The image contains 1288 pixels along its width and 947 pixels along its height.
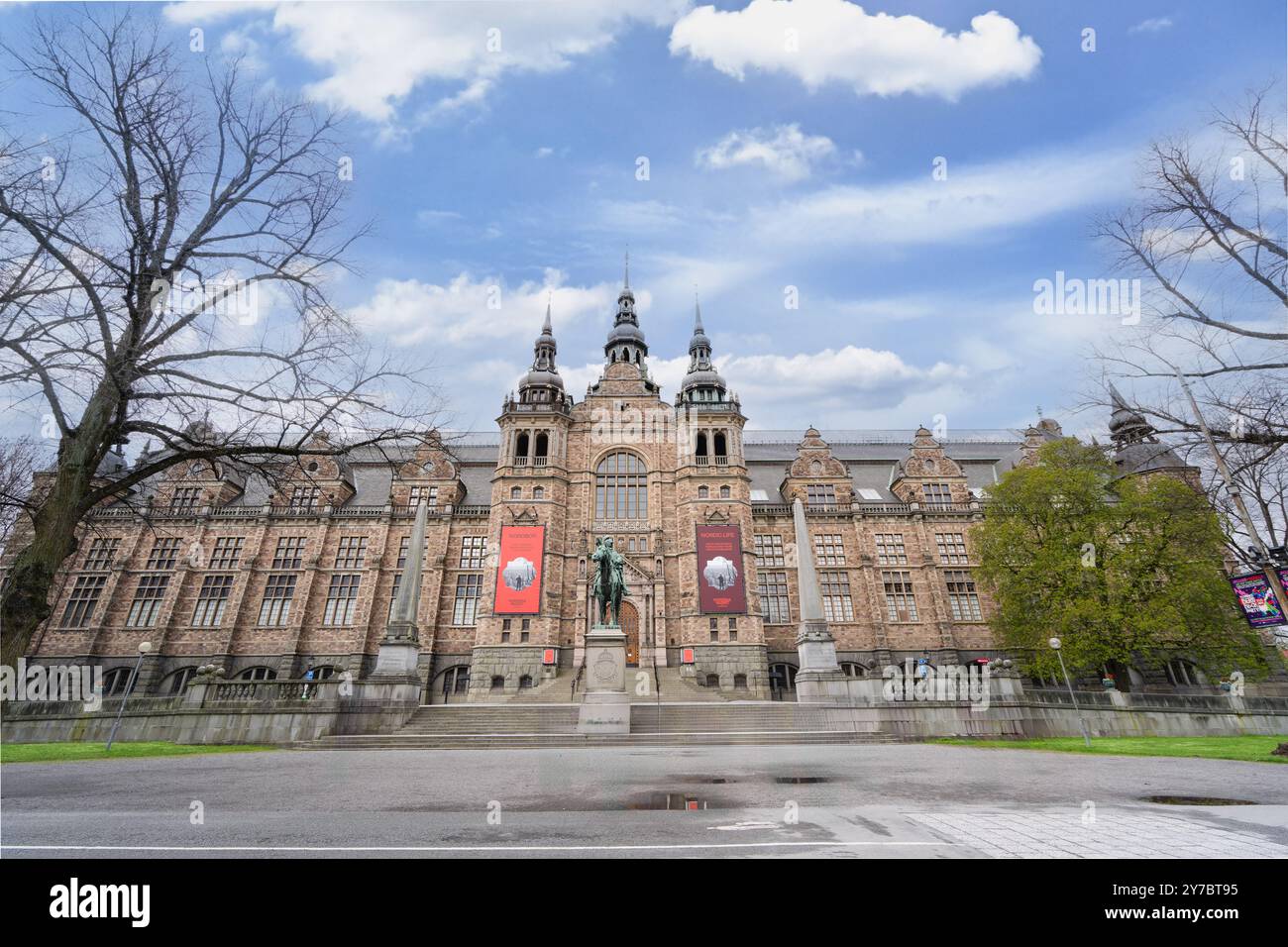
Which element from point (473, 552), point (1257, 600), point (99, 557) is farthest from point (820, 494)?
point (99, 557)

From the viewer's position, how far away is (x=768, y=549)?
3606cm

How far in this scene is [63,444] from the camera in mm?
7805

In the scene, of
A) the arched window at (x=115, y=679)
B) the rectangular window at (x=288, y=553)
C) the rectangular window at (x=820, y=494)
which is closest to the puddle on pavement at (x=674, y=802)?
the rectangular window at (x=820, y=494)

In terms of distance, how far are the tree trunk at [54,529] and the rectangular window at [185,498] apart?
3544cm

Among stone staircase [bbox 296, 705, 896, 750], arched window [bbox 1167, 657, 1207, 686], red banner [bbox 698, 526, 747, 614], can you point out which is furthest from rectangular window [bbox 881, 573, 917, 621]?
stone staircase [bbox 296, 705, 896, 750]

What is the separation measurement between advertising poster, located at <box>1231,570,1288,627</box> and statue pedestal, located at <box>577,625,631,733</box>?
1688 centimetres

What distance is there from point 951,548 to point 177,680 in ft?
154

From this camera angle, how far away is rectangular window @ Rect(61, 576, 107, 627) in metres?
32.9

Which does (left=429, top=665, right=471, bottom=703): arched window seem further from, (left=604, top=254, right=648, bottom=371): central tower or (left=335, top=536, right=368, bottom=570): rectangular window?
(left=604, top=254, right=648, bottom=371): central tower

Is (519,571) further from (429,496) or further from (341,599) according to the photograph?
(341,599)

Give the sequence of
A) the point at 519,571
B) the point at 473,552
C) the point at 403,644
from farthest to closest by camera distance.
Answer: the point at 473,552, the point at 519,571, the point at 403,644

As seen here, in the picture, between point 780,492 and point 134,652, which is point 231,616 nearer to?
point 134,652
